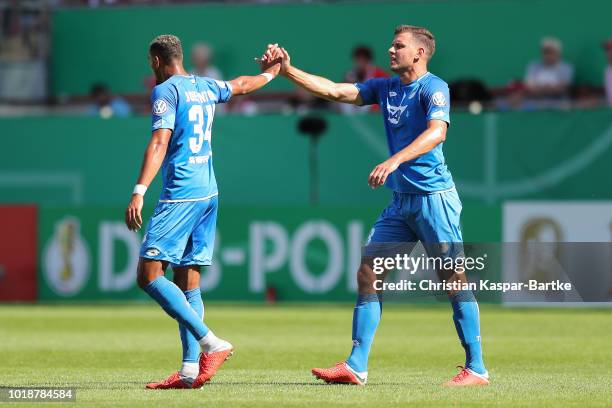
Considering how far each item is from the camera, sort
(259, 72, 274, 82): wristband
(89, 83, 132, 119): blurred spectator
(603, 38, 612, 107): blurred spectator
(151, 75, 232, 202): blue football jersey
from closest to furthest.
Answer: (151, 75, 232, 202): blue football jersey
(259, 72, 274, 82): wristband
(603, 38, 612, 107): blurred spectator
(89, 83, 132, 119): blurred spectator

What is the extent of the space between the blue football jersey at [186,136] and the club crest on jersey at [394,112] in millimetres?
1185

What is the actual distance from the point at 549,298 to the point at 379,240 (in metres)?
1.43

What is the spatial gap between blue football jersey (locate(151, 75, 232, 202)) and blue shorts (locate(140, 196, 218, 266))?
0.07m

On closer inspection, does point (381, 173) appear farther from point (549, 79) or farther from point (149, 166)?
point (549, 79)

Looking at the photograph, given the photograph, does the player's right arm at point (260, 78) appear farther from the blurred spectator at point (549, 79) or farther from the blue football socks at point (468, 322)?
the blurred spectator at point (549, 79)

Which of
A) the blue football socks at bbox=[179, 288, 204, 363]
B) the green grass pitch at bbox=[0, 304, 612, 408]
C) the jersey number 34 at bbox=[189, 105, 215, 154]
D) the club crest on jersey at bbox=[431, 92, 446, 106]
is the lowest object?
the green grass pitch at bbox=[0, 304, 612, 408]

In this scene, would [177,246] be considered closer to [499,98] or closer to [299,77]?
[299,77]

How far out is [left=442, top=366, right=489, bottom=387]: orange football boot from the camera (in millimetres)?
9773

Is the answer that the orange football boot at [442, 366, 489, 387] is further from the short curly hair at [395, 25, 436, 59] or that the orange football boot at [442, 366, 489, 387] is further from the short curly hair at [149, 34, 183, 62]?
the short curly hair at [149, 34, 183, 62]

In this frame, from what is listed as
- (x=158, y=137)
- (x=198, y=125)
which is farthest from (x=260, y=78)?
(x=158, y=137)

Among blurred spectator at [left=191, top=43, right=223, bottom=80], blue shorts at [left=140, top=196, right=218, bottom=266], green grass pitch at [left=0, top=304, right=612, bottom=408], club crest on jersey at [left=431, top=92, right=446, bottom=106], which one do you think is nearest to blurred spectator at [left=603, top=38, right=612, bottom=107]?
green grass pitch at [left=0, top=304, right=612, bottom=408]

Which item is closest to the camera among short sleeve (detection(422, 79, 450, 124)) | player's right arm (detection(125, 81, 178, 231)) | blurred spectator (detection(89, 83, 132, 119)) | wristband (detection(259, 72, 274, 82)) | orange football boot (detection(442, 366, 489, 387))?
player's right arm (detection(125, 81, 178, 231))

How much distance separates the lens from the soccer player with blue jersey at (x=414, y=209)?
9.80 metres

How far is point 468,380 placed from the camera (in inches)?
386
